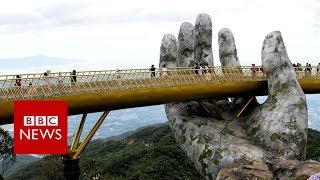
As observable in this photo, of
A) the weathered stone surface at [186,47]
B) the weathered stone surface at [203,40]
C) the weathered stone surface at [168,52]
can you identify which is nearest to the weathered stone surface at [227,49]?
the weathered stone surface at [203,40]

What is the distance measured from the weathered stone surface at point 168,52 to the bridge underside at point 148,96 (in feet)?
13.3

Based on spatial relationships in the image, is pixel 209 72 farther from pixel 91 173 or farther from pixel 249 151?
pixel 91 173

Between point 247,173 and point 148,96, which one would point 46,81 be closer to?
point 148,96

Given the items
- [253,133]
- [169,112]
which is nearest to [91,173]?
[169,112]

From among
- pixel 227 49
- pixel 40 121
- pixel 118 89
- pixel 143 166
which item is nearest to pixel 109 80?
pixel 118 89

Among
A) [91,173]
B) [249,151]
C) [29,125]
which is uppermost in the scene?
[29,125]

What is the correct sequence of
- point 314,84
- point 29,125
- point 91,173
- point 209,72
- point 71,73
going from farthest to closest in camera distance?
point 91,173, point 314,84, point 209,72, point 71,73, point 29,125

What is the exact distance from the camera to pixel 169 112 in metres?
24.3

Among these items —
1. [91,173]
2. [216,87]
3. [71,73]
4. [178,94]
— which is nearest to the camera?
[71,73]

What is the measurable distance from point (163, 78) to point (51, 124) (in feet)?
27.2

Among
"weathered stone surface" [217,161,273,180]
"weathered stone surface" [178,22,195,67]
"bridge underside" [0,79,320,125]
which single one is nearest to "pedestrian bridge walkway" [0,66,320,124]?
"bridge underside" [0,79,320,125]

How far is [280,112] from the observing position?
21766mm

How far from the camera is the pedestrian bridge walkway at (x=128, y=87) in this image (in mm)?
17953

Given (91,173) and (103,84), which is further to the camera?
A: (91,173)
